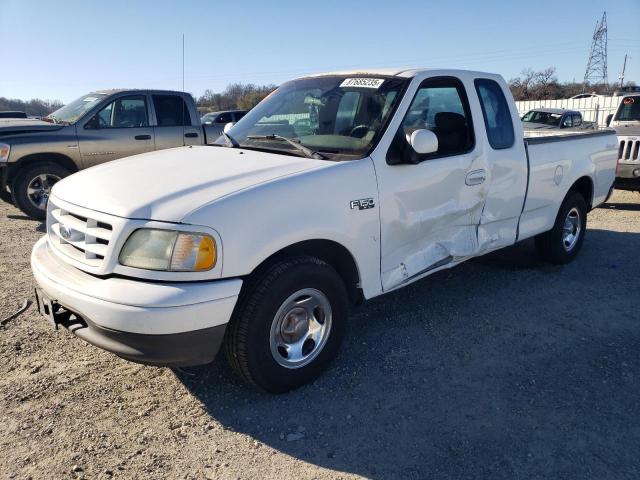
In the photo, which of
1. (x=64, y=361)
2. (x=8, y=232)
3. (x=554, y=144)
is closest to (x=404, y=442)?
(x=64, y=361)

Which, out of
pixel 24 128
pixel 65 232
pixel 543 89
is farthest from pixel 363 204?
pixel 543 89

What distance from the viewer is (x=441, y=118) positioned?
13.5 feet

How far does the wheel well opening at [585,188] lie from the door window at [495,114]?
1.62 m

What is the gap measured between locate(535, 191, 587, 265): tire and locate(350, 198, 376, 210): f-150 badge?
3.08 meters

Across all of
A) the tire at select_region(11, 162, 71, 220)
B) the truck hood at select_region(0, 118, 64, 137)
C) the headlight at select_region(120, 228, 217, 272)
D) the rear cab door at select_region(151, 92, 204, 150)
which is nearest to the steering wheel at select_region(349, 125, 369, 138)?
the headlight at select_region(120, 228, 217, 272)

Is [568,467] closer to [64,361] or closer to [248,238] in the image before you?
[248,238]

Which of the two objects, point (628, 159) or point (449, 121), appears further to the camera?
point (628, 159)

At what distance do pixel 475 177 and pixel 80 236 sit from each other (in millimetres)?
2937

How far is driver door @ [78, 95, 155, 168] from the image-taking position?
835 centimetres

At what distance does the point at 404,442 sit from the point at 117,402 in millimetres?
1719

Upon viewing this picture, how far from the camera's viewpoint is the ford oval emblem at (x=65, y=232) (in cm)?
310

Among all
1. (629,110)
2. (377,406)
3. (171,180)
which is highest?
(629,110)

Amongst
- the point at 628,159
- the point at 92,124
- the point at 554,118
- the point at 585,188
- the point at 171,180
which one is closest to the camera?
the point at 171,180

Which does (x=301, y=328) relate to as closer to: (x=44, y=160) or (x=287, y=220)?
(x=287, y=220)
